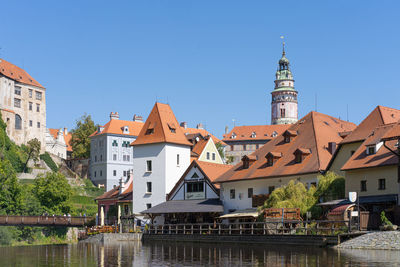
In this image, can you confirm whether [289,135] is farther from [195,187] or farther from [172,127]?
[172,127]

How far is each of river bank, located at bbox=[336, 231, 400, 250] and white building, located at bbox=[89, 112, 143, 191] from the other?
88174mm

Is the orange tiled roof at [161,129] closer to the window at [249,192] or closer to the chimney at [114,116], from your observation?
the window at [249,192]

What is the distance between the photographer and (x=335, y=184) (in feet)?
160

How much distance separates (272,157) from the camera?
56.3 m

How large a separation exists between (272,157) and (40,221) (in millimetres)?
22793

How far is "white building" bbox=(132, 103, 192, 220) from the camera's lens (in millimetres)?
67000

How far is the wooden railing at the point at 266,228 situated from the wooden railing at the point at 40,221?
8769 mm

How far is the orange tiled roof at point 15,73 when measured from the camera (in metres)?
122

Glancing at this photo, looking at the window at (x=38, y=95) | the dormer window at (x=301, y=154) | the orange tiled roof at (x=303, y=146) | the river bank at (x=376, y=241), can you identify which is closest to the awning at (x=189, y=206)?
the orange tiled roof at (x=303, y=146)

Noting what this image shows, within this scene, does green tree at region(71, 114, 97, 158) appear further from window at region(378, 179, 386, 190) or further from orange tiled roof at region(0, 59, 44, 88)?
window at region(378, 179, 386, 190)

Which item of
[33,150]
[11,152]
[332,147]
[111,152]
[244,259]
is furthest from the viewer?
[111,152]

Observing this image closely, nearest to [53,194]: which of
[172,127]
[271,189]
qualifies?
[172,127]

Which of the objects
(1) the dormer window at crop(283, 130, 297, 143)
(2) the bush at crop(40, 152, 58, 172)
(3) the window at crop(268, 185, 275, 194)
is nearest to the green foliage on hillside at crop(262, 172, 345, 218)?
(3) the window at crop(268, 185, 275, 194)

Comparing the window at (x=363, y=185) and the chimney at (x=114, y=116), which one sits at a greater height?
the chimney at (x=114, y=116)
